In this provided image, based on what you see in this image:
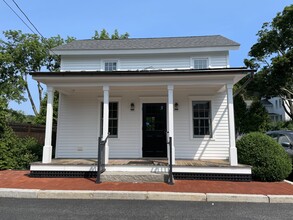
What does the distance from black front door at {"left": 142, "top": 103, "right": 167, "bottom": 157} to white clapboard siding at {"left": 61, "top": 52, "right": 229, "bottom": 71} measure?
85.9 inches

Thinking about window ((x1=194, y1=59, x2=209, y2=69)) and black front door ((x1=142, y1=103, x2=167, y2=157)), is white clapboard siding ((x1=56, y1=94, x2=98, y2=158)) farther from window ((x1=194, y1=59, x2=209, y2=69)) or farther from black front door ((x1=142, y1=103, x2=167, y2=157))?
window ((x1=194, y1=59, x2=209, y2=69))

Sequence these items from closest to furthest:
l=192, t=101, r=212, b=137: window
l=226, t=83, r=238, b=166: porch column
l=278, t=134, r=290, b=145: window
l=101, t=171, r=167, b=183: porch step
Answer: l=101, t=171, r=167, b=183: porch step, l=226, t=83, r=238, b=166: porch column, l=278, t=134, r=290, b=145: window, l=192, t=101, r=212, b=137: window

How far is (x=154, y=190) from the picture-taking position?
574 cm

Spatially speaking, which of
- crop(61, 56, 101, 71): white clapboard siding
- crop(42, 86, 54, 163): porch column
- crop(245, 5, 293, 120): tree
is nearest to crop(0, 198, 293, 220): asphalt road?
crop(42, 86, 54, 163): porch column

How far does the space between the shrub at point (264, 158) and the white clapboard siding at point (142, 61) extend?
4340 millimetres

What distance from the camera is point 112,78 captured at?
798cm

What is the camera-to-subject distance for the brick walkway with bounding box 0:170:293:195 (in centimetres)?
584

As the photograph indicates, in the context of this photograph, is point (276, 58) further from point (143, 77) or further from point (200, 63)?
point (143, 77)

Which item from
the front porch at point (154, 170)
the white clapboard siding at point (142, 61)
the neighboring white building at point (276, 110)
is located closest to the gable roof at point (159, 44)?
the white clapboard siding at point (142, 61)

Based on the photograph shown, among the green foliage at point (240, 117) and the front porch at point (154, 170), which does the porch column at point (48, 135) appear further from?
the green foliage at point (240, 117)

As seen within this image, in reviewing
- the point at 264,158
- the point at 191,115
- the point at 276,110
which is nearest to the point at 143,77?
the point at 191,115

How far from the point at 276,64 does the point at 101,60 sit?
590 inches

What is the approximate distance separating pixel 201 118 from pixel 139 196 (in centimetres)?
520

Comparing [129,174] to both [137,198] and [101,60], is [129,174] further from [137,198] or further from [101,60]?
[101,60]
